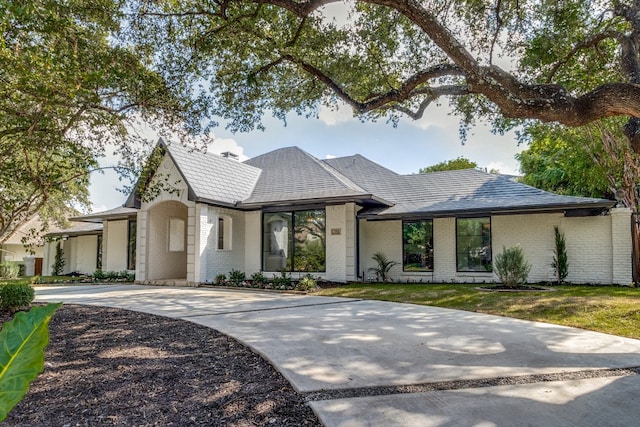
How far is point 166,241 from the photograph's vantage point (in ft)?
54.9

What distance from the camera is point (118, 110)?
697 centimetres

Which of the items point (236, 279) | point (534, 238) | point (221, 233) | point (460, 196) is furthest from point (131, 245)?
point (534, 238)

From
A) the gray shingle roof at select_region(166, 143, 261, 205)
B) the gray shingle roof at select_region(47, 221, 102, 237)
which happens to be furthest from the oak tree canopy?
the gray shingle roof at select_region(47, 221, 102, 237)

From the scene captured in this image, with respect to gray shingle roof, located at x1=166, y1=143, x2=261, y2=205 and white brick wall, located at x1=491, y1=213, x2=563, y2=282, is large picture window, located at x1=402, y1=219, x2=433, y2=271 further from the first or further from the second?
gray shingle roof, located at x1=166, y1=143, x2=261, y2=205

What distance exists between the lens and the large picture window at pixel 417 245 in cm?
1491

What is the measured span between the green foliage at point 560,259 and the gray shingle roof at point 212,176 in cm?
1121

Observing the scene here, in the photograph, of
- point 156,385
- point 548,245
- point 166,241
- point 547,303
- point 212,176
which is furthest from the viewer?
point 166,241

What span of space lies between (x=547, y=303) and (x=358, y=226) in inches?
295

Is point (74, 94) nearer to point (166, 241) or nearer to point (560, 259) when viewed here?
point (166, 241)

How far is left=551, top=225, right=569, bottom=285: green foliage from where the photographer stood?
Result: 12836 millimetres

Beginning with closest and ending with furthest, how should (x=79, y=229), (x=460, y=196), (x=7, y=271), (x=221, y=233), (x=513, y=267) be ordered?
(x=513, y=267), (x=460, y=196), (x=221, y=233), (x=7, y=271), (x=79, y=229)

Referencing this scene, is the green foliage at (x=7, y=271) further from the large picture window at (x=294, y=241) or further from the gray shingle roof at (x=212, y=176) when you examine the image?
the large picture window at (x=294, y=241)

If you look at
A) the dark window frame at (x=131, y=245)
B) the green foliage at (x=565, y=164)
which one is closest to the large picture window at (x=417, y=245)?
the green foliage at (x=565, y=164)

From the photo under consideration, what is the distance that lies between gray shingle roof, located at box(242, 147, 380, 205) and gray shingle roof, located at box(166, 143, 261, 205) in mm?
534
